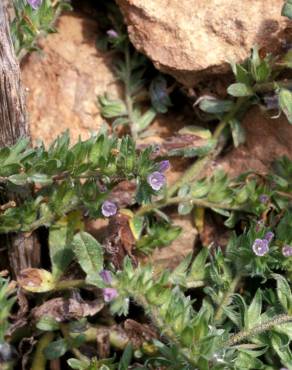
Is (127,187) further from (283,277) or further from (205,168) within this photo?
(283,277)

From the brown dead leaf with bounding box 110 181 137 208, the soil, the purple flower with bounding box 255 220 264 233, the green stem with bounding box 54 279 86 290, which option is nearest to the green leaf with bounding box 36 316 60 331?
the green stem with bounding box 54 279 86 290

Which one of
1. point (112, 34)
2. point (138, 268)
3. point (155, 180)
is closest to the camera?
point (138, 268)

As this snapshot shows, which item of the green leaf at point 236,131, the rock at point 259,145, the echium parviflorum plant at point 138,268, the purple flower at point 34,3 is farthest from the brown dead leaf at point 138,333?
the purple flower at point 34,3

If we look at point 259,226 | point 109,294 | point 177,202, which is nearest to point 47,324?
point 109,294

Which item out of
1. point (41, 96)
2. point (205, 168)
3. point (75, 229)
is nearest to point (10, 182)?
point (75, 229)

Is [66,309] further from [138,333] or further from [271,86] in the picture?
[271,86]

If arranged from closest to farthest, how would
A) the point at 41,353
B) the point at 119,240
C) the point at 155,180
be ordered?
the point at 155,180 < the point at 41,353 < the point at 119,240
